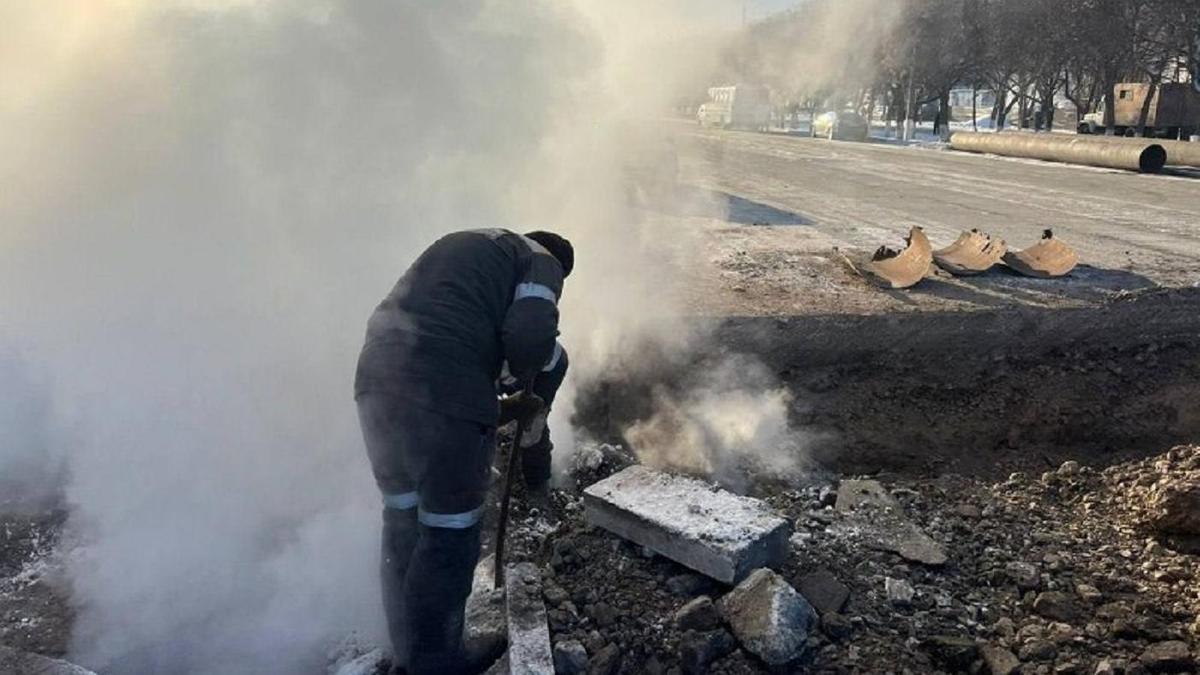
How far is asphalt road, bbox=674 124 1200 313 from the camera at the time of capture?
7.14 meters

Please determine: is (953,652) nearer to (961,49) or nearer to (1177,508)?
(1177,508)

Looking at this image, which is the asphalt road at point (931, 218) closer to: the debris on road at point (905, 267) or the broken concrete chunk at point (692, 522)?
the debris on road at point (905, 267)

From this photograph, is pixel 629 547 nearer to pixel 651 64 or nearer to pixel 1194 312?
pixel 651 64

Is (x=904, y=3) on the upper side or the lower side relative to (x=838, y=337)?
upper

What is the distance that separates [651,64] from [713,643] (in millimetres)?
4061

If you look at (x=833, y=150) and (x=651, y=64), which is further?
(x=833, y=150)

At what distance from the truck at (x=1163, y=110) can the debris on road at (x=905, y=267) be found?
21935 millimetres

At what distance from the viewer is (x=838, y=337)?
6023 mm

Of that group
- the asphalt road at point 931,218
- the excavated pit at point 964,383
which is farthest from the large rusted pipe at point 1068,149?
the excavated pit at point 964,383

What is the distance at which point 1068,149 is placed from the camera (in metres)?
19.8

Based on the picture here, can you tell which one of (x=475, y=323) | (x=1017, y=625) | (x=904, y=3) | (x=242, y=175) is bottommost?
(x=1017, y=625)

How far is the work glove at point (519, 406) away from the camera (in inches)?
122

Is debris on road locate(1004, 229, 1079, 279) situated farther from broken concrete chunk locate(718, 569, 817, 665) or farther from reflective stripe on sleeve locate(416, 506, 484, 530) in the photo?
reflective stripe on sleeve locate(416, 506, 484, 530)

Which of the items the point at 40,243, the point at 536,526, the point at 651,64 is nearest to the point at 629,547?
the point at 536,526
